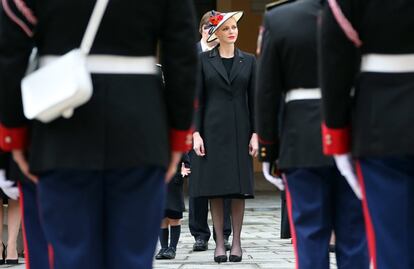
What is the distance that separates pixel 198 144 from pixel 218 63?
67 cm

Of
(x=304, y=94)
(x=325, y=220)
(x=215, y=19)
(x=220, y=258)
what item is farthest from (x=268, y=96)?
(x=215, y=19)

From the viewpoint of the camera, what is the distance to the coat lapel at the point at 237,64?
26.6 feet

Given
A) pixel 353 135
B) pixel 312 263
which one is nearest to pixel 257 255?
pixel 312 263

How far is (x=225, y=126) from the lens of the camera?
26.6ft

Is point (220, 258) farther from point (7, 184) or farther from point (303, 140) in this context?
point (7, 184)

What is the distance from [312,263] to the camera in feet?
15.1

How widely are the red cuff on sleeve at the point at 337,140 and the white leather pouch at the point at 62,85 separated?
38.8 inches

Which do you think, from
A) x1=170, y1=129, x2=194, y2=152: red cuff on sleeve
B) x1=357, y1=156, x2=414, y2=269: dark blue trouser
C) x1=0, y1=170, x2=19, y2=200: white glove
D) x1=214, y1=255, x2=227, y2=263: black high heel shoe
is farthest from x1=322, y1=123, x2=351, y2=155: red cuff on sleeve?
x1=214, y1=255, x2=227, y2=263: black high heel shoe

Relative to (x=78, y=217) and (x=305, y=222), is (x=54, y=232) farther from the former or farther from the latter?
(x=305, y=222)

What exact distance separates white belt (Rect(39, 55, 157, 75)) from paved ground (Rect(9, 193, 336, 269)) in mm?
4237

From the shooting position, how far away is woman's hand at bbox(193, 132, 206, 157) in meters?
8.10

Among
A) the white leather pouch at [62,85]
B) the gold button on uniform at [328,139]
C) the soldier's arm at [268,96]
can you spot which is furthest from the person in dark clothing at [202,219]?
the white leather pouch at [62,85]

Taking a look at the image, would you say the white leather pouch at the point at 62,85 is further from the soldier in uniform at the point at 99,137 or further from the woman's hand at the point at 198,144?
the woman's hand at the point at 198,144

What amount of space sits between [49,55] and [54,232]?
553mm
